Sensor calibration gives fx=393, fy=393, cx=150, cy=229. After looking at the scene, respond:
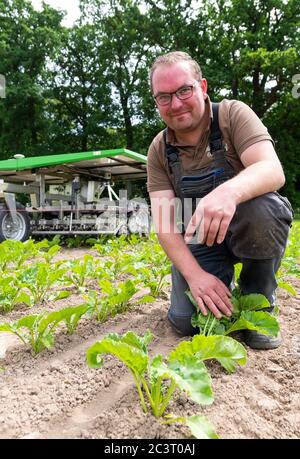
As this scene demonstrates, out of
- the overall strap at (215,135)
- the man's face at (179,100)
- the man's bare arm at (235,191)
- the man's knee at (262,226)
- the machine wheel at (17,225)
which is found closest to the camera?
the man's bare arm at (235,191)

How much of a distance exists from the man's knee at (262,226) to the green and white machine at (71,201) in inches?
198

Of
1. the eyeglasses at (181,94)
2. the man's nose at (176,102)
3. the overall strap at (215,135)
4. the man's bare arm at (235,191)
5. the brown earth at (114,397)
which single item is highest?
the eyeglasses at (181,94)

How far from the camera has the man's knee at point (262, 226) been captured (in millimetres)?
1949

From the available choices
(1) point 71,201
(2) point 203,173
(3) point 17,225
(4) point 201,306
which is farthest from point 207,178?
(1) point 71,201

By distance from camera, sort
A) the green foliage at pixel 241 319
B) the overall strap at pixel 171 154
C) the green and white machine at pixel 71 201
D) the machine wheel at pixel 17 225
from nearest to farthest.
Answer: the green foliage at pixel 241 319, the overall strap at pixel 171 154, the machine wheel at pixel 17 225, the green and white machine at pixel 71 201

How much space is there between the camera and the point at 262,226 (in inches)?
76.5

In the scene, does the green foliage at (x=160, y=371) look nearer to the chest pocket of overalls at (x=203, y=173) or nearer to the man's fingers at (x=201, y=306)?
the man's fingers at (x=201, y=306)

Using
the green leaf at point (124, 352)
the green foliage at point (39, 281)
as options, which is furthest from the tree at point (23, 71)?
the green leaf at point (124, 352)

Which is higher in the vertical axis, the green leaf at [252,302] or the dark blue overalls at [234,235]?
the dark blue overalls at [234,235]

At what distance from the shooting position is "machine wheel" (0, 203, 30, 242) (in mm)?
6664

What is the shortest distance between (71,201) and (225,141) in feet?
19.0

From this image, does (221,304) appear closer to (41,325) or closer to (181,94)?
(41,325)
